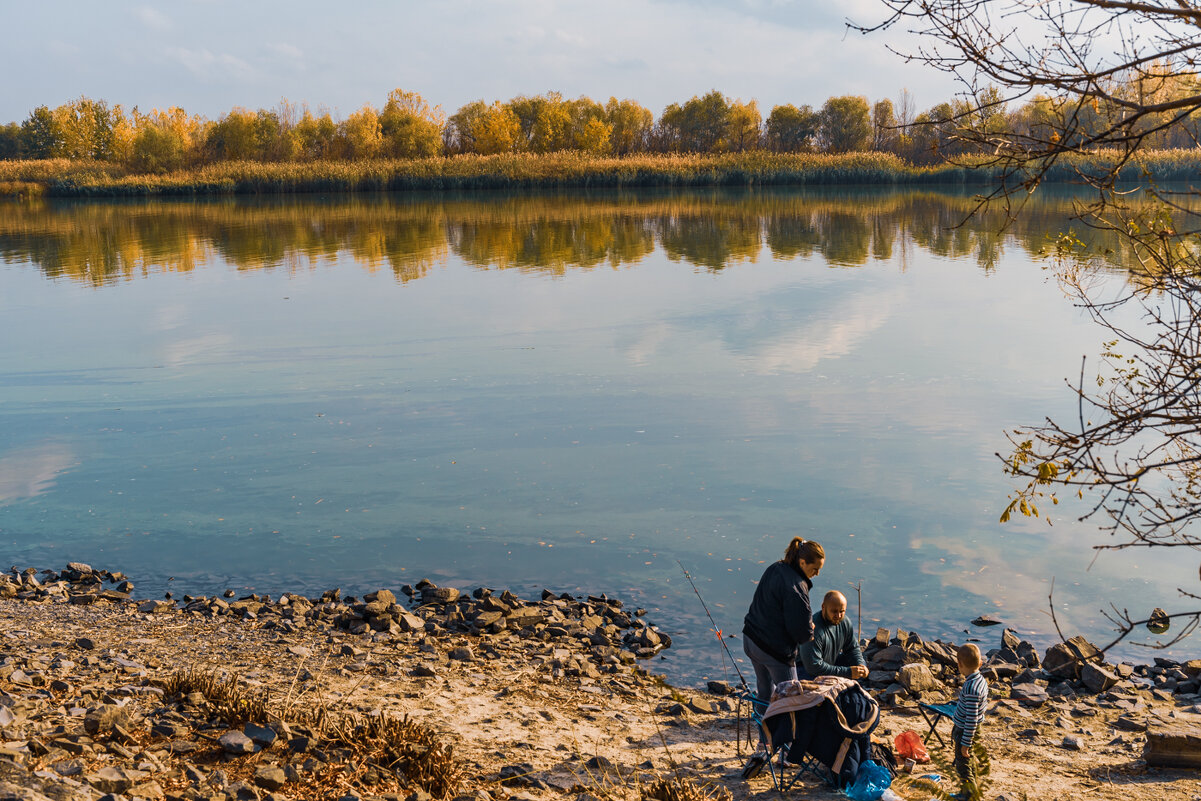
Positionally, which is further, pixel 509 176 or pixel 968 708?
pixel 509 176

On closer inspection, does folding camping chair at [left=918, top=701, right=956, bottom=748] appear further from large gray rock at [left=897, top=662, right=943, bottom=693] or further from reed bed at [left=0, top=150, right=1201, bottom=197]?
reed bed at [left=0, top=150, right=1201, bottom=197]

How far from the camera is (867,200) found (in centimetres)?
5859

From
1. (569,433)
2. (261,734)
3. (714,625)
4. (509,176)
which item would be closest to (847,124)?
(509,176)

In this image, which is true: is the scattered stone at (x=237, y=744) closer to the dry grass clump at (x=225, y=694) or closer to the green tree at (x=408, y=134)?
the dry grass clump at (x=225, y=694)

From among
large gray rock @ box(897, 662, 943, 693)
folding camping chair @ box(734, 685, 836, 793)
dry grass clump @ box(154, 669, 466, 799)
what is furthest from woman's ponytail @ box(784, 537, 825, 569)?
dry grass clump @ box(154, 669, 466, 799)

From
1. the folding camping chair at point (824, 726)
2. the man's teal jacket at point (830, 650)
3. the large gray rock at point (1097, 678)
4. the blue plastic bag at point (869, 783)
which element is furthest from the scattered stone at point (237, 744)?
the large gray rock at point (1097, 678)

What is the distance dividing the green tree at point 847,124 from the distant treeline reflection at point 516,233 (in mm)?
31839

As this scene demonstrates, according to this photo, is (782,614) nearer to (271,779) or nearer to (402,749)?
(402,749)

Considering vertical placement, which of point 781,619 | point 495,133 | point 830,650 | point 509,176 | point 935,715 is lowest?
point 935,715

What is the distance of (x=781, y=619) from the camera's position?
624cm

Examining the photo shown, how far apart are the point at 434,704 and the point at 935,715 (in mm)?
3625

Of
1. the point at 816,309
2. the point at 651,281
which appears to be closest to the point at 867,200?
the point at 651,281

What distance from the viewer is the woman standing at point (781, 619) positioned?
6055 mm

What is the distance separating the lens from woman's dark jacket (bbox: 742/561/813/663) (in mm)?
6066
